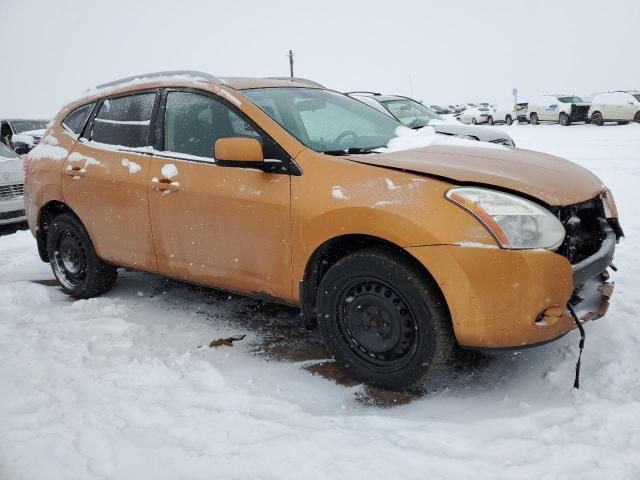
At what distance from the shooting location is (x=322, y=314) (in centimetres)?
309

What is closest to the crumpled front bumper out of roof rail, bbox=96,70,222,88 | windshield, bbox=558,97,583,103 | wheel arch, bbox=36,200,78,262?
roof rail, bbox=96,70,222,88

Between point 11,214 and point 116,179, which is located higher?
point 116,179

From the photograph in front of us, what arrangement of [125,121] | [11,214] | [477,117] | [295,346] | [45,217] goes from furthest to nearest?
[477,117] → [11,214] → [45,217] → [125,121] → [295,346]

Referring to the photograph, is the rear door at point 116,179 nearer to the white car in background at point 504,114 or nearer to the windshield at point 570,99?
the windshield at point 570,99

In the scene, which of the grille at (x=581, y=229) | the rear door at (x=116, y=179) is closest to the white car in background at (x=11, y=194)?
the rear door at (x=116, y=179)

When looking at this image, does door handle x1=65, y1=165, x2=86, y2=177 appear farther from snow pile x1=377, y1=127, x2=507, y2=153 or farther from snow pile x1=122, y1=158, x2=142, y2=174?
snow pile x1=377, y1=127, x2=507, y2=153

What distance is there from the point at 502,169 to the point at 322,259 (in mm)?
1093

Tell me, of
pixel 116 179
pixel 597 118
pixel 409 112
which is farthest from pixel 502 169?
pixel 597 118

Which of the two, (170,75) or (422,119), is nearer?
(170,75)

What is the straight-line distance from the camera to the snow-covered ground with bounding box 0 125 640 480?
7.52ft

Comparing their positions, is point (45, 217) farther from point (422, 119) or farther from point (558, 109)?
point (558, 109)

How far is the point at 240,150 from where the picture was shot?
3.11m

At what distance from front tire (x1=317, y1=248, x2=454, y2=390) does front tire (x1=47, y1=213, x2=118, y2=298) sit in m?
2.34

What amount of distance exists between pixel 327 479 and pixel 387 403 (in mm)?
769
